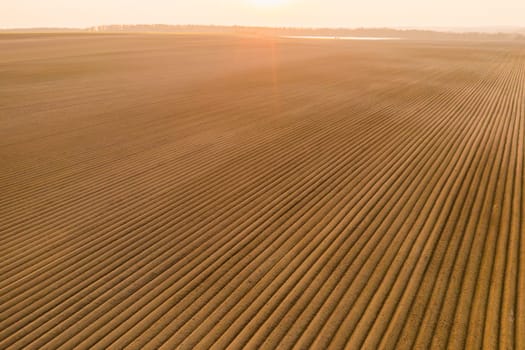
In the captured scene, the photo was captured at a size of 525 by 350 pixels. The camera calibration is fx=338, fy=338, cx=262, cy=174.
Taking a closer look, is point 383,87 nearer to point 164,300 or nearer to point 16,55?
point 164,300

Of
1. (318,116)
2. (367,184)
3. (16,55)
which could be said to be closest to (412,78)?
(318,116)

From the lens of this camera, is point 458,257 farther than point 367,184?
No

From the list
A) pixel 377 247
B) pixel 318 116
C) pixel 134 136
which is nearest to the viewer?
pixel 377 247

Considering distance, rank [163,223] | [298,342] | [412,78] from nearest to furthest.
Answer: [298,342] → [163,223] → [412,78]

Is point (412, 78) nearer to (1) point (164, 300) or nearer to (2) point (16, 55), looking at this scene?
(1) point (164, 300)

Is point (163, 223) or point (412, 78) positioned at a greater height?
point (412, 78)

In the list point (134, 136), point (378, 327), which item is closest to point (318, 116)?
point (134, 136)
